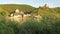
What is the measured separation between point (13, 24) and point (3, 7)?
619 cm

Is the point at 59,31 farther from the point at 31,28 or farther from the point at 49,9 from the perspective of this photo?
the point at 49,9

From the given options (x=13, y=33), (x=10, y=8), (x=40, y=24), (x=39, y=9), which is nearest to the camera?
(x=13, y=33)

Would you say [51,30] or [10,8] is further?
[10,8]

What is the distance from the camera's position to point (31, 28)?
22.0ft

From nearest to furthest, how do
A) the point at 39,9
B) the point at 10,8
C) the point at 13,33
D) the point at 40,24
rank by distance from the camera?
the point at 13,33 < the point at 40,24 < the point at 39,9 < the point at 10,8

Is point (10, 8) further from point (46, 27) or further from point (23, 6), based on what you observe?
point (46, 27)

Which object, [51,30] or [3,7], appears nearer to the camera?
[51,30]

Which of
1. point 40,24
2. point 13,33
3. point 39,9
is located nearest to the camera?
point 13,33

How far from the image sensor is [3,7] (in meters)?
12.9

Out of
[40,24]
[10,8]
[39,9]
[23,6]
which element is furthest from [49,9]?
[40,24]

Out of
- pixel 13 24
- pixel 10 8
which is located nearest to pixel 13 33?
pixel 13 24

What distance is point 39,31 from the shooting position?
6625 millimetres

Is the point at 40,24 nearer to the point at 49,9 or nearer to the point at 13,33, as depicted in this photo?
the point at 13,33

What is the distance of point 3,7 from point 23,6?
1.20m
